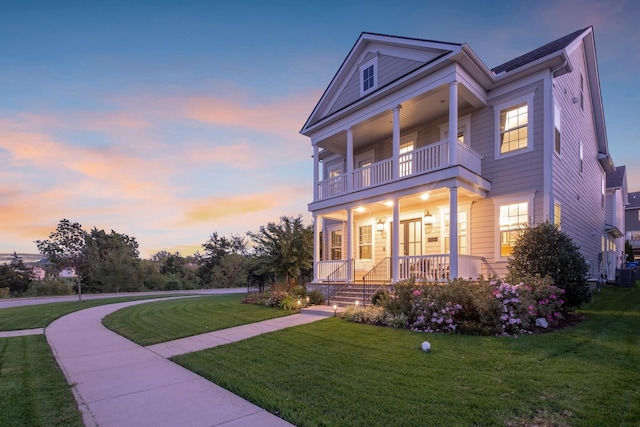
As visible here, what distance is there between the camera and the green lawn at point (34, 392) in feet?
11.4

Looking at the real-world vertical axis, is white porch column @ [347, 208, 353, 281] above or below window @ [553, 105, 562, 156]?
below

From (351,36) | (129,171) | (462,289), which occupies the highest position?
(351,36)

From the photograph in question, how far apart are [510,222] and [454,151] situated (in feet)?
9.42

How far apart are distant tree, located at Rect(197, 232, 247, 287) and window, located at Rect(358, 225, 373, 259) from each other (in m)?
23.0

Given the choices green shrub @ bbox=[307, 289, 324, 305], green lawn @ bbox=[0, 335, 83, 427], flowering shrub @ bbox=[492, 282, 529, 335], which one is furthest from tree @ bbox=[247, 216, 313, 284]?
flowering shrub @ bbox=[492, 282, 529, 335]

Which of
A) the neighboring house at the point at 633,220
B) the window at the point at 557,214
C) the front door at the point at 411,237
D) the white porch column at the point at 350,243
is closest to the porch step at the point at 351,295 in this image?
the white porch column at the point at 350,243

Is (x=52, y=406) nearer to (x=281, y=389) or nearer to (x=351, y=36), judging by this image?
(x=281, y=389)

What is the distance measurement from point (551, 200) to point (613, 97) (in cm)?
1174

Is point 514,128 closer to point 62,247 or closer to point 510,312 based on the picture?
point 510,312

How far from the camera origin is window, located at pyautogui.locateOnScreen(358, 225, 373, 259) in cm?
1504

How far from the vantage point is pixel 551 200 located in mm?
9680

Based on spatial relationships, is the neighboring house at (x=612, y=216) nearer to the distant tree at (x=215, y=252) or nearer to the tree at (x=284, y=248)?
the tree at (x=284, y=248)

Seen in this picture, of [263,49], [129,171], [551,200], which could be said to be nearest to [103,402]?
[551,200]

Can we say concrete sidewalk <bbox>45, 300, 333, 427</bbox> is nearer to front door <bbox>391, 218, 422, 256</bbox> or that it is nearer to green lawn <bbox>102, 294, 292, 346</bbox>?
green lawn <bbox>102, 294, 292, 346</bbox>
